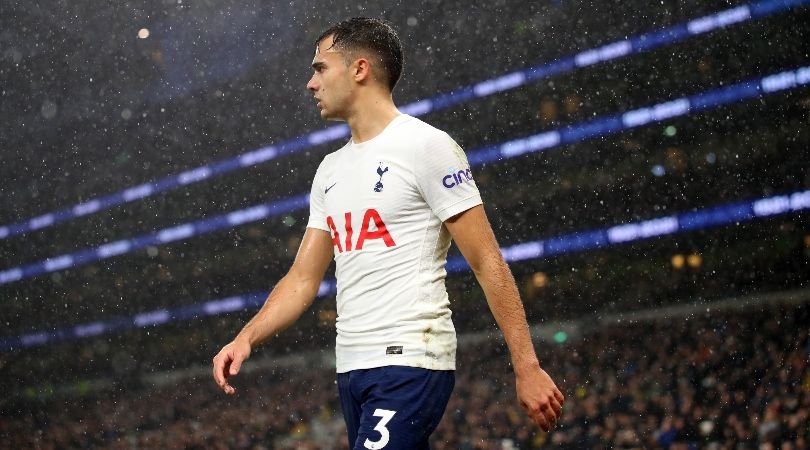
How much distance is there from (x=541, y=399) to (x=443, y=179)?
1.97ft

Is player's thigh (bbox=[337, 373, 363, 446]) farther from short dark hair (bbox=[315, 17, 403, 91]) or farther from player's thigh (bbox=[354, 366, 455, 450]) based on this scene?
short dark hair (bbox=[315, 17, 403, 91])

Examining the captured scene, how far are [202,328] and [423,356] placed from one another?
34394 mm

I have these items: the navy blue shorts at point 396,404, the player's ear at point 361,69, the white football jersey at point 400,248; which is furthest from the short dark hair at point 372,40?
the navy blue shorts at point 396,404

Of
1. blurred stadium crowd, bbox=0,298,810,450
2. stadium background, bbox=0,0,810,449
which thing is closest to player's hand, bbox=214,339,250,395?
blurred stadium crowd, bbox=0,298,810,450

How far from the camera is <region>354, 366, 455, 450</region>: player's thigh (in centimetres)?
232

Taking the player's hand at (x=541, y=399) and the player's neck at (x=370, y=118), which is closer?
the player's hand at (x=541, y=399)

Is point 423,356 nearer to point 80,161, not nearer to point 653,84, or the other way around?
point 653,84

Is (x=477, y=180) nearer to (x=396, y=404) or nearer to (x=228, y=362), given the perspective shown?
(x=228, y=362)

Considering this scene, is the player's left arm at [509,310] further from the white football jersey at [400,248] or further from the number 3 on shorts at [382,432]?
the number 3 on shorts at [382,432]

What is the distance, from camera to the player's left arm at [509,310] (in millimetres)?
2256

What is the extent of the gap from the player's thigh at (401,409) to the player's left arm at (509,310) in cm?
22

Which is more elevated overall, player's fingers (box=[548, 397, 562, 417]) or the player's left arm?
the player's left arm

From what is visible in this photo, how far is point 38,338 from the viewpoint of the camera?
39.4m

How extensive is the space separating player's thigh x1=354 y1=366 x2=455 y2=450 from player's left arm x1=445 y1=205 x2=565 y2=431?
223mm
